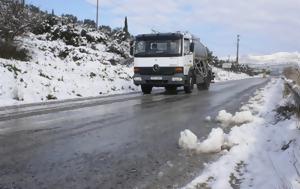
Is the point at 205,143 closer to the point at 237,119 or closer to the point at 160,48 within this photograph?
the point at 237,119

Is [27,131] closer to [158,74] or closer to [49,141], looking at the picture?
[49,141]

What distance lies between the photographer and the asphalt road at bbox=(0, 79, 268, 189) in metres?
6.34

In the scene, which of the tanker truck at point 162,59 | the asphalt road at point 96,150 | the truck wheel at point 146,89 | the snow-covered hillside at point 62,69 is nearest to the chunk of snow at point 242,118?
the asphalt road at point 96,150

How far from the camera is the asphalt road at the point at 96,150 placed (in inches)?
250

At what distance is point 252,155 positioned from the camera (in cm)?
805

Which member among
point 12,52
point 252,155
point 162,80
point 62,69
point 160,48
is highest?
point 160,48

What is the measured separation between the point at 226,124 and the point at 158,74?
495 inches

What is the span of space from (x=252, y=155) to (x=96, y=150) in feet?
8.15

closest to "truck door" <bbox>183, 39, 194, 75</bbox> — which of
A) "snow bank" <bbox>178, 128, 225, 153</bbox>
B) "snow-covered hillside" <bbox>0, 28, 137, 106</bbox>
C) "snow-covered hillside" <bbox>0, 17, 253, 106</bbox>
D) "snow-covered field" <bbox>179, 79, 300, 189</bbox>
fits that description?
"snow-covered hillside" <bbox>0, 17, 253, 106</bbox>

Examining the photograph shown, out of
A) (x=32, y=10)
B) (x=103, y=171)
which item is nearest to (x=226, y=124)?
(x=103, y=171)

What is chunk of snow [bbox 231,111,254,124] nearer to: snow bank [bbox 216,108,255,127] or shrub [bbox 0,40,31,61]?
snow bank [bbox 216,108,255,127]

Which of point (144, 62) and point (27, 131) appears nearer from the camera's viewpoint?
point (27, 131)

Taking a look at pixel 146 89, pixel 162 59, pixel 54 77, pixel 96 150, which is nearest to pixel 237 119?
pixel 96 150

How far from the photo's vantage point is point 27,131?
33.4ft
